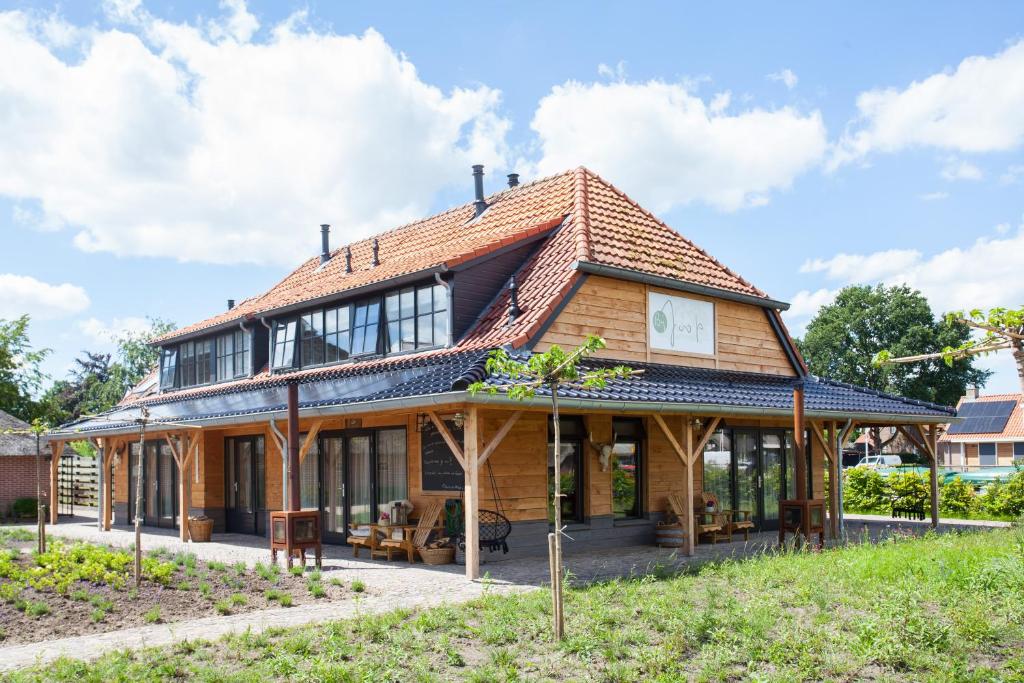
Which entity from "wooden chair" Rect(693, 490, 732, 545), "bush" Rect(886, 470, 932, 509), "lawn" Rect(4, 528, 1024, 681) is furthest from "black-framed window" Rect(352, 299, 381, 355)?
"bush" Rect(886, 470, 932, 509)

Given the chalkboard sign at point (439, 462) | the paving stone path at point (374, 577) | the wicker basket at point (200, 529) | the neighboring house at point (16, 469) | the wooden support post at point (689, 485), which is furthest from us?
the neighboring house at point (16, 469)

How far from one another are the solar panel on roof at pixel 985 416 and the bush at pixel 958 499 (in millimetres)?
32285

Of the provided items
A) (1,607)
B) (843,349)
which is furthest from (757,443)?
(843,349)

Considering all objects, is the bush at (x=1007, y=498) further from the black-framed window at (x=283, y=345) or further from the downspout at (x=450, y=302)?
the black-framed window at (x=283, y=345)

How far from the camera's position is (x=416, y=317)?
16766 millimetres

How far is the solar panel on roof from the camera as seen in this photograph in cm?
5316

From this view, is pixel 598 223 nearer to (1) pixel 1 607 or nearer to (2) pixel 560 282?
(2) pixel 560 282

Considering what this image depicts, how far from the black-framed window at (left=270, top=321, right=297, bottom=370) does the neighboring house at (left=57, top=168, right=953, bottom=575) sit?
0.05 metres

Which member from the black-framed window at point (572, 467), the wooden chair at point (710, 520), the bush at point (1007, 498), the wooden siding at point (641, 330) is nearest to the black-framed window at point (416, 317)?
the wooden siding at point (641, 330)

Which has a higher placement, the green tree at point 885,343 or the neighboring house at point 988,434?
the green tree at point 885,343

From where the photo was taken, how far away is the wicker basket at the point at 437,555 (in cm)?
1385

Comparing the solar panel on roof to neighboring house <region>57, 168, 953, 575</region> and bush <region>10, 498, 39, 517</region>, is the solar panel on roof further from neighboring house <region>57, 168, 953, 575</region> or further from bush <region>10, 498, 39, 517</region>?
bush <region>10, 498, 39, 517</region>

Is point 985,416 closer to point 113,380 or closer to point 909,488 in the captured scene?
point 909,488

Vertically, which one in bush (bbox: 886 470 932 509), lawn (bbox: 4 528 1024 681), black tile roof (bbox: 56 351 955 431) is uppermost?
black tile roof (bbox: 56 351 955 431)
